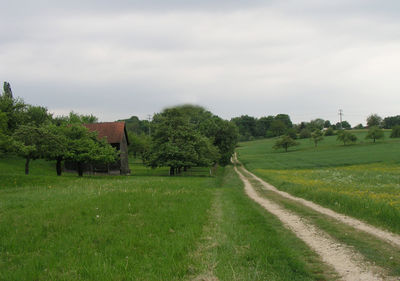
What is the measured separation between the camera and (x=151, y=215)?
1105cm

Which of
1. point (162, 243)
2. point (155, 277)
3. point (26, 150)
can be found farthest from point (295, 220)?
point (26, 150)

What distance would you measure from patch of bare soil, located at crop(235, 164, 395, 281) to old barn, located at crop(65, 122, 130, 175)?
46.4 metres

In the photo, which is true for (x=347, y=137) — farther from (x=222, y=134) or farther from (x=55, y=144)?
(x=55, y=144)

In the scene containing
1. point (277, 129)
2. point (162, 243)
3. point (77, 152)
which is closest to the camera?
point (162, 243)

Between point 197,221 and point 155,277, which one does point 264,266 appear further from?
point 197,221

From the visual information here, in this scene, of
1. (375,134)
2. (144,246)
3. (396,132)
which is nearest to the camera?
(144,246)

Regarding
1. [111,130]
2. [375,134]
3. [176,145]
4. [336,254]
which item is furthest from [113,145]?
[375,134]

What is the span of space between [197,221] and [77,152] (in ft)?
111

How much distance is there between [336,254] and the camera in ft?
26.3

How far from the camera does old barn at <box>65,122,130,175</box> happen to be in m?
55.4

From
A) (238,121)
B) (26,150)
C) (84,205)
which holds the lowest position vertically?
(84,205)

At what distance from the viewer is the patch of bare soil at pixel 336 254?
6582mm

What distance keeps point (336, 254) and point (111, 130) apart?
175ft

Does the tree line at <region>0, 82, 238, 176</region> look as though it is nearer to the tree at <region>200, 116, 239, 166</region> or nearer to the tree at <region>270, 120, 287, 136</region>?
the tree at <region>200, 116, 239, 166</region>
